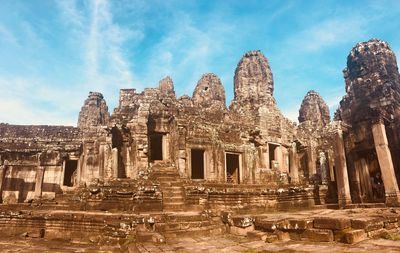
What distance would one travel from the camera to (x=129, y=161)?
1736cm

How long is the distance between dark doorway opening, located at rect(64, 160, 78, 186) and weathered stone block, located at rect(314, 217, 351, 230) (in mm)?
22358

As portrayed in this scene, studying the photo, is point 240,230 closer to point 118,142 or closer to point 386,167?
point 386,167

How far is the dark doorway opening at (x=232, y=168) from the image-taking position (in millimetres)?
19245

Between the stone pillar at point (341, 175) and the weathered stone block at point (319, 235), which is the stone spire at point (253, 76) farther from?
the weathered stone block at point (319, 235)

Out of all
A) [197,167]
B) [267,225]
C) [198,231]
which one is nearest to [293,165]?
[197,167]

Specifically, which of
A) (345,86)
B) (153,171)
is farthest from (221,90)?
(153,171)

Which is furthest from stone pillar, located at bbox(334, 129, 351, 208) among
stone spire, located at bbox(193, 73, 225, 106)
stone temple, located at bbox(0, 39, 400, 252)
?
stone spire, located at bbox(193, 73, 225, 106)

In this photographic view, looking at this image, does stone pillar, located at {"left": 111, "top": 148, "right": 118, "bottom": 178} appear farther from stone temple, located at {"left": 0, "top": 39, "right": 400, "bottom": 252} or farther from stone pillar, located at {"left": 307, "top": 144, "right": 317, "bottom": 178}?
stone pillar, located at {"left": 307, "top": 144, "right": 317, "bottom": 178}

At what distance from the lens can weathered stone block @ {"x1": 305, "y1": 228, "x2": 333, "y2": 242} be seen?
6.21 meters

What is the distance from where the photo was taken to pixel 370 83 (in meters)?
18.9

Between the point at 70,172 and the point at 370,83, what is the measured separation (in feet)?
75.2

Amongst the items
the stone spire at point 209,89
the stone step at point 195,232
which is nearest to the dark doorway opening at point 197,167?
the stone step at point 195,232

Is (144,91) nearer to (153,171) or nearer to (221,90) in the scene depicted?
(153,171)

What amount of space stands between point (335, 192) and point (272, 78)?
102 feet
